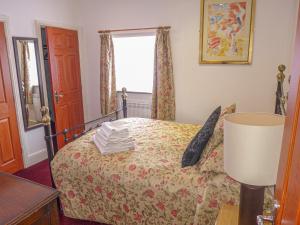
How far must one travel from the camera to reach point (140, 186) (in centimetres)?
190

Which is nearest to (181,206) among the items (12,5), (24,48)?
(24,48)

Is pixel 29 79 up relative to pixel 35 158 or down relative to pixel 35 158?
up

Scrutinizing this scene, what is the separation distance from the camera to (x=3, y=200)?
119 cm

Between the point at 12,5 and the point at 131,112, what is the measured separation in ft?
7.68

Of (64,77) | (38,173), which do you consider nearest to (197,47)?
(64,77)

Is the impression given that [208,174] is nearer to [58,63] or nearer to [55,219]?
[55,219]

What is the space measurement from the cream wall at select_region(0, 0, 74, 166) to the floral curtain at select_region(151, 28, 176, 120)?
1.65m

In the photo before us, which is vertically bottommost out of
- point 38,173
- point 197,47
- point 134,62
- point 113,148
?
point 38,173

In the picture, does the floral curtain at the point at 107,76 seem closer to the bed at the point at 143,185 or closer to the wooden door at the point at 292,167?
the bed at the point at 143,185

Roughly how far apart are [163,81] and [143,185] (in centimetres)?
218

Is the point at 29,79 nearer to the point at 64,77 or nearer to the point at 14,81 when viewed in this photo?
the point at 14,81

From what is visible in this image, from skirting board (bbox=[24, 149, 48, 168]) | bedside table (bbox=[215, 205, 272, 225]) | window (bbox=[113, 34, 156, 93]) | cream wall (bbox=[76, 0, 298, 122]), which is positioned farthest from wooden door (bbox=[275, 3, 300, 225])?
skirting board (bbox=[24, 149, 48, 168])

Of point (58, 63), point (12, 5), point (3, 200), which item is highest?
point (12, 5)

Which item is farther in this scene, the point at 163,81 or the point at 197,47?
the point at 163,81
